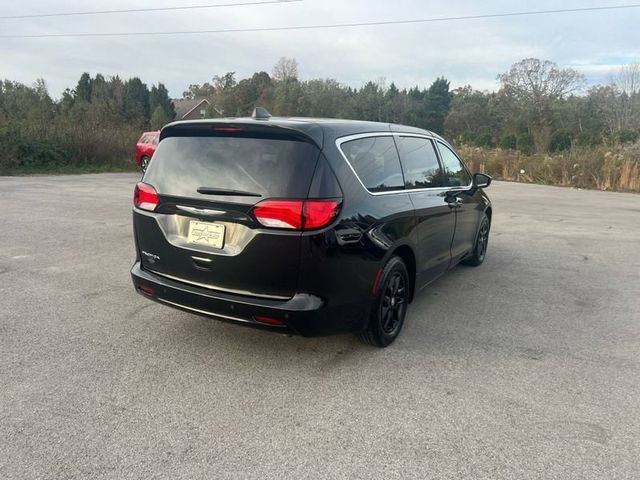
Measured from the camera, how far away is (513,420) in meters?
2.83

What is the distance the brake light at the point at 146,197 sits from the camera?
3514mm

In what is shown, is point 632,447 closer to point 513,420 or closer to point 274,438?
point 513,420

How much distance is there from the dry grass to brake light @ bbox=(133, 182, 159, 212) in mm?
19979

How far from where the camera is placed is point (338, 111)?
6016cm

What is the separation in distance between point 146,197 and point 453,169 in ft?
11.1

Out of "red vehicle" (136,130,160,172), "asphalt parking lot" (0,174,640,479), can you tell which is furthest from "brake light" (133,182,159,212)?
"red vehicle" (136,130,160,172)

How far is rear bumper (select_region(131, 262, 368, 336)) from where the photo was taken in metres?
3.04

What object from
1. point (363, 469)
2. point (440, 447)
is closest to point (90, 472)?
point (363, 469)

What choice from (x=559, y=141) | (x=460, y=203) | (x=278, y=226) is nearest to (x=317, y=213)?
(x=278, y=226)

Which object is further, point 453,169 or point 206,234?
point 453,169

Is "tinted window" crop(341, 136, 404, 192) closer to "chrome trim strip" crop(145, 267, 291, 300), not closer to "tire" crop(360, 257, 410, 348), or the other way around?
"tire" crop(360, 257, 410, 348)

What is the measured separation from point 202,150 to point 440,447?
2.44 metres

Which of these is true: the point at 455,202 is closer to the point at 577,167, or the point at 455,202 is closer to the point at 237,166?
the point at 237,166

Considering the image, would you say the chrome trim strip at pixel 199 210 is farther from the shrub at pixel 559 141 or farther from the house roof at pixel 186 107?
the house roof at pixel 186 107
